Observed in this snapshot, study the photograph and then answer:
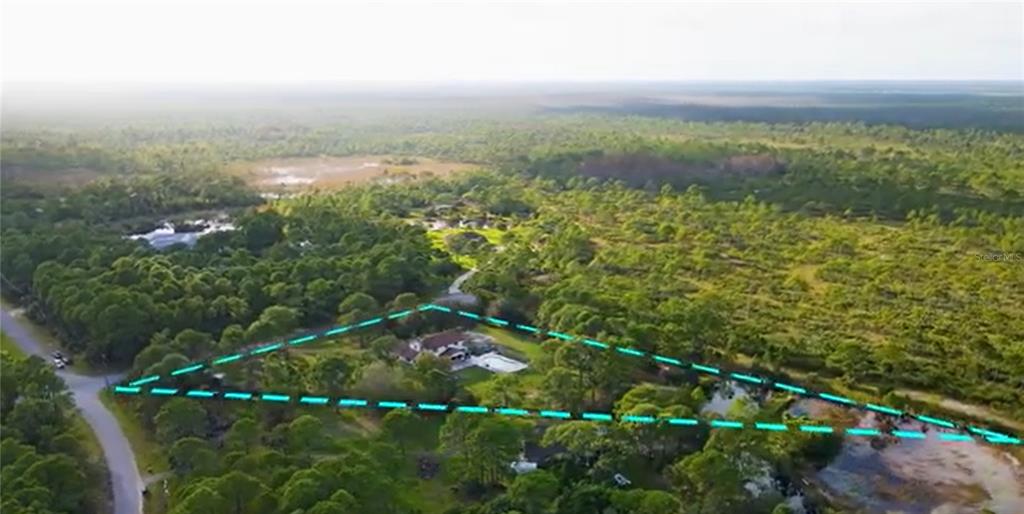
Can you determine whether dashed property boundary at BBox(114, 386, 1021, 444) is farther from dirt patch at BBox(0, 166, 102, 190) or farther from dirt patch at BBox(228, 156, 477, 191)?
dirt patch at BBox(228, 156, 477, 191)

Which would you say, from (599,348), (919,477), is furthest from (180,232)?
(919,477)

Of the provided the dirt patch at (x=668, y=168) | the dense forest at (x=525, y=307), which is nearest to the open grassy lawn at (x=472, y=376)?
the dense forest at (x=525, y=307)

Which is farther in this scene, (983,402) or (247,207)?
(247,207)

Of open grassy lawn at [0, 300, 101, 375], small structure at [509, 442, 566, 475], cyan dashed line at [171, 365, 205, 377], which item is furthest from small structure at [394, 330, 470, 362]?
open grassy lawn at [0, 300, 101, 375]

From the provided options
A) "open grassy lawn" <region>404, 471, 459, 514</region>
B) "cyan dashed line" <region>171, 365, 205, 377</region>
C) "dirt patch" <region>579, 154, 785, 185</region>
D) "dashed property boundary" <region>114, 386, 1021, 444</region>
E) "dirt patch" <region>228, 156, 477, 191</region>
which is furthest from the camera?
"dirt patch" <region>228, 156, 477, 191</region>

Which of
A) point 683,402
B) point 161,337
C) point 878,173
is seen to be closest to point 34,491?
point 161,337

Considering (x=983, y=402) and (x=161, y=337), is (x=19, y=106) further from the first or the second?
(x=983, y=402)

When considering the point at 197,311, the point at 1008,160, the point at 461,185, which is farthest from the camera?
the point at 1008,160
